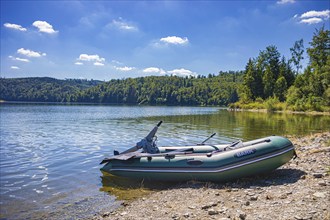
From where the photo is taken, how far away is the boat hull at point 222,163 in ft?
26.9

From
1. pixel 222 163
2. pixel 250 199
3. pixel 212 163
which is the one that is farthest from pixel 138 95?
pixel 250 199

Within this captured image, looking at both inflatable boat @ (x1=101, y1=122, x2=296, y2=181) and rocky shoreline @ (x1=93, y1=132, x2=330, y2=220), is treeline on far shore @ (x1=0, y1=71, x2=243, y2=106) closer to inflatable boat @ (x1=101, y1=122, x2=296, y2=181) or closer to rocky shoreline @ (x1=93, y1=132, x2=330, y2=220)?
inflatable boat @ (x1=101, y1=122, x2=296, y2=181)

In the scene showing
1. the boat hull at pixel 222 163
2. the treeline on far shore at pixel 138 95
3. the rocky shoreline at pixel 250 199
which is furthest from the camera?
the treeline on far shore at pixel 138 95

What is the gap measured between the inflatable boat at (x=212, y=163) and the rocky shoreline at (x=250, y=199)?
0.36m

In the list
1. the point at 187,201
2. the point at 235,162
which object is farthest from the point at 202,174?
the point at 187,201

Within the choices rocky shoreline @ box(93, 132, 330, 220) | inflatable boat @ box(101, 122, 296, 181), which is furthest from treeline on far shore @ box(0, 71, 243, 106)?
rocky shoreline @ box(93, 132, 330, 220)

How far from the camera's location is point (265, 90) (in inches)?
Result: 2945

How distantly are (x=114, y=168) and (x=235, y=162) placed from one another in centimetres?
467

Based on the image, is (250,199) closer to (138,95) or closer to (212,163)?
(212,163)

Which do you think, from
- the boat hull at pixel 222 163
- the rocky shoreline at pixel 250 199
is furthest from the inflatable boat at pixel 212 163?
the rocky shoreline at pixel 250 199

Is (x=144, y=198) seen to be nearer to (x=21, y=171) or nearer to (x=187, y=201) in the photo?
(x=187, y=201)

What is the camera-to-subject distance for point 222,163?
840 centimetres

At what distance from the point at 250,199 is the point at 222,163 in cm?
200

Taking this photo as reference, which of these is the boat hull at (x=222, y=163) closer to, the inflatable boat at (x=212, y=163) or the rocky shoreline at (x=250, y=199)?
the inflatable boat at (x=212, y=163)
